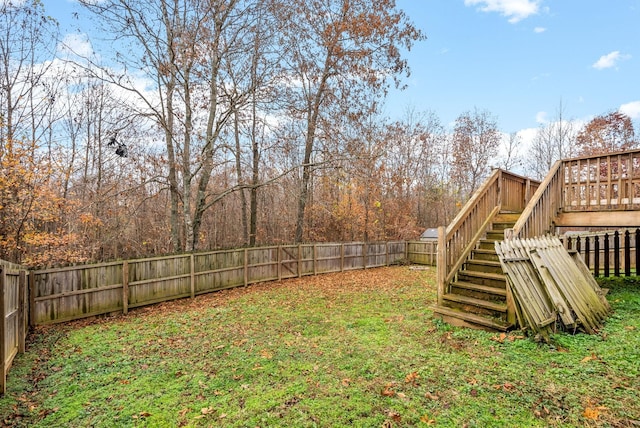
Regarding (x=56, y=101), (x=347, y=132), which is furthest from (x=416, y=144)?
(x=56, y=101)

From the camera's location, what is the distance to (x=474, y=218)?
6.37 m

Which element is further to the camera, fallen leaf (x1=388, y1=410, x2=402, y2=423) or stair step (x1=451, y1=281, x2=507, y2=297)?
stair step (x1=451, y1=281, x2=507, y2=297)

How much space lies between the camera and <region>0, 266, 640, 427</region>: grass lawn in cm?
287

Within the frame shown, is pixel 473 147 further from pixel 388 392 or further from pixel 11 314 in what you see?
pixel 11 314

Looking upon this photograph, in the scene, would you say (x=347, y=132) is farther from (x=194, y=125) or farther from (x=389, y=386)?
(x=389, y=386)

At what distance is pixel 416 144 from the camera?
22750 millimetres

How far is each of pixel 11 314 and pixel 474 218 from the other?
8013mm

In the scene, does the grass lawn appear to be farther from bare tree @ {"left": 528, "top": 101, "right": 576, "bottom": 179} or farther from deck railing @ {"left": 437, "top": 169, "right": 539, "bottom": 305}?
bare tree @ {"left": 528, "top": 101, "right": 576, "bottom": 179}

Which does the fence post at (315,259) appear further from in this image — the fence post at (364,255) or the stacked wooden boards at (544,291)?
the stacked wooden boards at (544,291)

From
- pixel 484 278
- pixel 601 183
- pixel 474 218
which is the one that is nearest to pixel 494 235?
pixel 474 218

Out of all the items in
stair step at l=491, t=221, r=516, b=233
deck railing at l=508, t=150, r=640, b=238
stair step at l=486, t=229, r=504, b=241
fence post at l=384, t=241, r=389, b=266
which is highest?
deck railing at l=508, t=150, r=640, b=238

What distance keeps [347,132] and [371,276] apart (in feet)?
22.9

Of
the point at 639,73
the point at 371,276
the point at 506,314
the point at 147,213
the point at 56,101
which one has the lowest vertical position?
the point at 371,276

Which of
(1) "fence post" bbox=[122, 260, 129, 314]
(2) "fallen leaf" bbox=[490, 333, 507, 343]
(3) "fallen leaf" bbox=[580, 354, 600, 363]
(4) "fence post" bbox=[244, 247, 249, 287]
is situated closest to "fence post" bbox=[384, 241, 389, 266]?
(4) "fence post" bbox=[244, 247, 249, 287]
